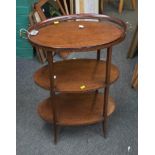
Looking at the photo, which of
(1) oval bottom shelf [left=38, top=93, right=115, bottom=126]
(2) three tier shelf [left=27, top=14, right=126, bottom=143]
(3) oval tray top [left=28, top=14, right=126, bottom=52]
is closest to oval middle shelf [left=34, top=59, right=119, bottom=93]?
(2) three tier shelf [left=27, top=14, right=126, bottom=143]

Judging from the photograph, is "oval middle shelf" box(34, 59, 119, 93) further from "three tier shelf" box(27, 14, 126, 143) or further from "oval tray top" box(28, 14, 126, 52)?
"oval tray top" box(28, 14, 126, 52)

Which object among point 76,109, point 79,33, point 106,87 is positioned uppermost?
point 79,33

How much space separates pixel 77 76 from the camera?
206 cm

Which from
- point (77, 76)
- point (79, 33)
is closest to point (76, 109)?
point (77, 76)

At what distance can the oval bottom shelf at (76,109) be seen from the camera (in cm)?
206

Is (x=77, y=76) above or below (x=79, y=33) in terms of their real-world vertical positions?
below

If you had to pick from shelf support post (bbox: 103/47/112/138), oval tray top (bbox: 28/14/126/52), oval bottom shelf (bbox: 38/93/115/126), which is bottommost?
oval bottom shelf (bbox: 38/93/115/126)

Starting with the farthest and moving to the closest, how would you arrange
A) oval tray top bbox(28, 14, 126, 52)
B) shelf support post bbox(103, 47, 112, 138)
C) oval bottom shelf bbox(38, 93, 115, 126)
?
oval bottom shelf bbox(38, 93, 115, 126)
shelf support post bbox(103, 47, 112, 138)
oval tray top bbox(28, 14, 126, 52)

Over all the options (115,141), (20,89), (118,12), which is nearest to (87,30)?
(115,141)

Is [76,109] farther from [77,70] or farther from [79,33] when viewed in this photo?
[79,33]

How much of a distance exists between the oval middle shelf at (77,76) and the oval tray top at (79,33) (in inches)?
10.4

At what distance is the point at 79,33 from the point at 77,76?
272 millimetres

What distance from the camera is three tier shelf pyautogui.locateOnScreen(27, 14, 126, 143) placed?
1837 millimetres
